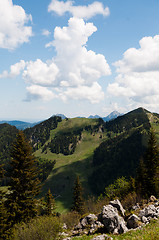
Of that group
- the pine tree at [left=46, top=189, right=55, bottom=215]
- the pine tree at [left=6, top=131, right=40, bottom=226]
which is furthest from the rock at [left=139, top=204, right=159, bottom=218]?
the pine tree at [left=46, top=189, right=55, bottom=215]

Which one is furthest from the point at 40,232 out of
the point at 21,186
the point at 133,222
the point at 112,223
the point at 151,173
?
the point at 151,173

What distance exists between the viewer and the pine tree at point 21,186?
24.4m

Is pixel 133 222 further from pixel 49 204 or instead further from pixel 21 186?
pixel 49 204

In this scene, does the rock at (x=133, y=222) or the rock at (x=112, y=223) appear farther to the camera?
the rock at (x=133, y=222)

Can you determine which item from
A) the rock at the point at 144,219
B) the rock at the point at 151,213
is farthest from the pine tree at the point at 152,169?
the rock at the point at 144,219

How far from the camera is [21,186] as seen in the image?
25.6 meters

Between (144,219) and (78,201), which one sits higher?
(144,219)

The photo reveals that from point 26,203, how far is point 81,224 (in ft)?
33.9

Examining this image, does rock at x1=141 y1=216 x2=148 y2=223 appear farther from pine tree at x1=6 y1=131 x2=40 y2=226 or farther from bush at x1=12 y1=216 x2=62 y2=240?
pine tree at x1=6 y1=131 x2=40 y2=226

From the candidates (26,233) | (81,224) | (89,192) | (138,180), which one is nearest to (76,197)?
(138,180)

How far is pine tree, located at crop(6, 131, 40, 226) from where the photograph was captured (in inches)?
961

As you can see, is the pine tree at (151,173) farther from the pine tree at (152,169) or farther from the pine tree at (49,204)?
the pine tree at (49,204)

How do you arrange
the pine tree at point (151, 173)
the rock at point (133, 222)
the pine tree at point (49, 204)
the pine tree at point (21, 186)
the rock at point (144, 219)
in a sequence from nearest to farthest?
the rock at point (133, 222)
the rock at point (144, 219)
the pine tree at point (21, 186)
the pine tree at point (151, 173)
the pine tree at point (49, 204)

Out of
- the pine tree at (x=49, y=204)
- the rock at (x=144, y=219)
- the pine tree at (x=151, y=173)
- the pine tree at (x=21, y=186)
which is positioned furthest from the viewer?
the pine tree at (x=49, y=204)
